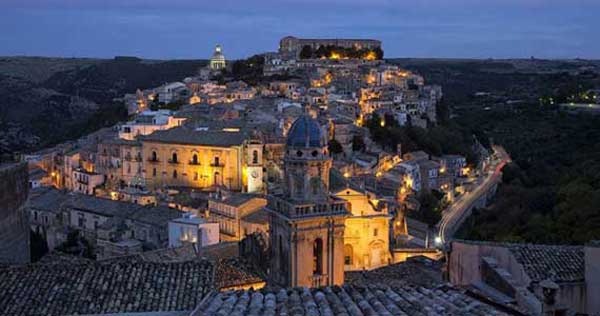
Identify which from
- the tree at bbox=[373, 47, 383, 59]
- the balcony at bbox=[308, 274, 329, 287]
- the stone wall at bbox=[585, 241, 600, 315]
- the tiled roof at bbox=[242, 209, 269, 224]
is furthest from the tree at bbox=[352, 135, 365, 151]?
the tree at bbox=[373, 47, 383, 59]

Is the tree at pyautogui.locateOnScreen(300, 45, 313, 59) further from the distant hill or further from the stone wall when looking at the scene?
the stone wall

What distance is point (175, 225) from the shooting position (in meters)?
22.4

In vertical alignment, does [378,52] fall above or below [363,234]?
above

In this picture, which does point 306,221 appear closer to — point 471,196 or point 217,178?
point 217,178

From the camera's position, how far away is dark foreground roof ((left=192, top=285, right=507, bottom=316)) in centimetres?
510

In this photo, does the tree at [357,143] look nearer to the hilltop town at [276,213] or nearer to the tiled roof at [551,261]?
the hilltop town at [276,213]

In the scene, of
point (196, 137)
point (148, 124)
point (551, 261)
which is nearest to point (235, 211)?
point (196, 137)

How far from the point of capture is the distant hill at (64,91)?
176 feet

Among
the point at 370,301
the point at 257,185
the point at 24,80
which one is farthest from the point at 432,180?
the point at 24,80

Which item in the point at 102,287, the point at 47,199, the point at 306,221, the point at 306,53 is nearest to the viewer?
the point at 102,287

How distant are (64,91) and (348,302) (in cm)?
8504

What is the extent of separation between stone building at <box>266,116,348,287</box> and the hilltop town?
0.04 meters

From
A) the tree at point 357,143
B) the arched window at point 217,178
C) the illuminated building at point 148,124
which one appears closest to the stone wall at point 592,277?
the arched window at point 217,178

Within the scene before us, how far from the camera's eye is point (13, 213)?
30.9 ft
